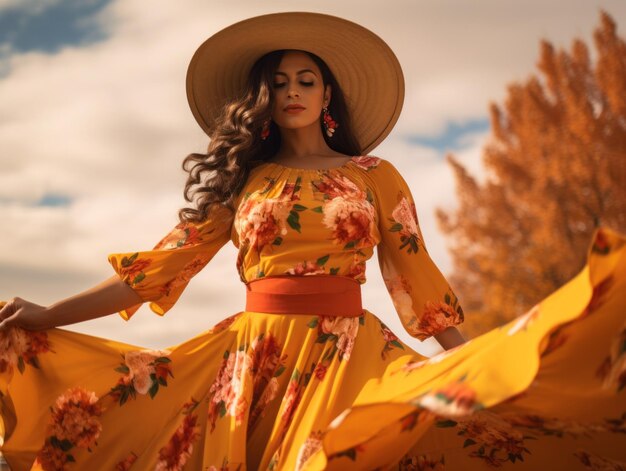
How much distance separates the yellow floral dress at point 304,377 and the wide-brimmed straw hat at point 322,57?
0.41m

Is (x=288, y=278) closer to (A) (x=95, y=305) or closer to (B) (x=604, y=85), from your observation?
(A) (x=95, y=305)

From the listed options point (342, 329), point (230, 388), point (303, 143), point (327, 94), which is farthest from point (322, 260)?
point (327, 94)

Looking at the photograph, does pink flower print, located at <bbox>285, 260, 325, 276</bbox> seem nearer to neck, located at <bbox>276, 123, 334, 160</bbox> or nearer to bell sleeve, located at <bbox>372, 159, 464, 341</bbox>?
bell sleeve, located at <bbox>372, 159, 464, 341</bbox>

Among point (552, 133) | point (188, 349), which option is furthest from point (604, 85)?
point (188, 349)

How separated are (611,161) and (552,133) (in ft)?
3.16

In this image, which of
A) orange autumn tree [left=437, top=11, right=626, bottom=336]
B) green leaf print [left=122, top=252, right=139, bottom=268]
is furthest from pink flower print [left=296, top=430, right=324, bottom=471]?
orange autumn tree [left=437, top=11, right=626, bottom=336]

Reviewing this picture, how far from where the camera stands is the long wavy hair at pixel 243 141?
2.85 meters

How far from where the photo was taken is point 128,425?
8.07 feet

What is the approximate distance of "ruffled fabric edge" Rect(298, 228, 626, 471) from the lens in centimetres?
156

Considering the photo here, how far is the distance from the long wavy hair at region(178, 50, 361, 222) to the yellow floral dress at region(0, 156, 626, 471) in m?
0.06

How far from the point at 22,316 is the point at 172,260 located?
0.50m

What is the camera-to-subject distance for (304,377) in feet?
7.82

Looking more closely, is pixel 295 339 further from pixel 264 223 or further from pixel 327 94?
pixel 327 94

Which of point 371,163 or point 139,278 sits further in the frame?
point 371,163
